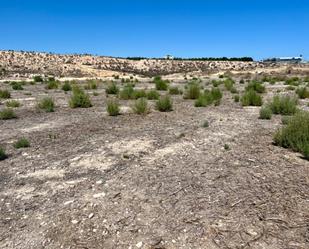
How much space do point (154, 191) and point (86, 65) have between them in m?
86.9

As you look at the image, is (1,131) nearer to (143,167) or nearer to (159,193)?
(143,167)

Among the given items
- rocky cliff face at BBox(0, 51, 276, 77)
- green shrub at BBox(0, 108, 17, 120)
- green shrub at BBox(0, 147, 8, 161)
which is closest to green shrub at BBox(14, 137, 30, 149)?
green shrub at BBox(0, 147, 8, 161)

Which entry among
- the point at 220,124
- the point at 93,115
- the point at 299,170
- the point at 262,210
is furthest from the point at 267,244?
the point at 93,115

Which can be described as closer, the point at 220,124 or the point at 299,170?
the point at 299,170

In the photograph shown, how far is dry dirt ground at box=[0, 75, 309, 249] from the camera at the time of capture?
5.99 m

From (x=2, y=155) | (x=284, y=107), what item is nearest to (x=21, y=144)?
(x=2, y=155)

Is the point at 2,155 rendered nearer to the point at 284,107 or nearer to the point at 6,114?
the point at 6,114

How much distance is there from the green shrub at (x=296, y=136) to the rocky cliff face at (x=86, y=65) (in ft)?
215

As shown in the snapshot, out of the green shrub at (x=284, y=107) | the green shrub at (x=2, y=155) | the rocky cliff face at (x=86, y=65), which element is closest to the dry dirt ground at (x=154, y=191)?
the green shrub at (x=2, y=155)

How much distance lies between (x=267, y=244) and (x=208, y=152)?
4.77m

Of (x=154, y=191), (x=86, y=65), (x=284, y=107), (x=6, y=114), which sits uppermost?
(x=154, y=191)

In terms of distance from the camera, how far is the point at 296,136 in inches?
417

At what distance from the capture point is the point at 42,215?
680 centimetres

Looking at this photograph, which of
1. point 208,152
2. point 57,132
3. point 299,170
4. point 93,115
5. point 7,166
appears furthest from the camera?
point 93,115
